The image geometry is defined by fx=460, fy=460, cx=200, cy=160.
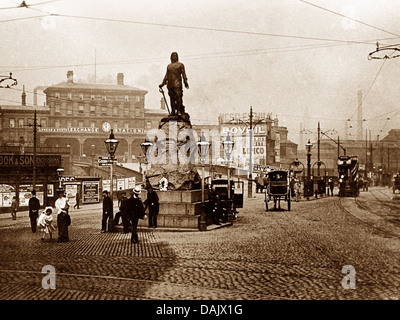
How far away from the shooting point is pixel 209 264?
10.0m

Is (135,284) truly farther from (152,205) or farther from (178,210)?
(178,210)

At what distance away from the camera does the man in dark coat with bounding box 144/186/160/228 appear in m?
16.3

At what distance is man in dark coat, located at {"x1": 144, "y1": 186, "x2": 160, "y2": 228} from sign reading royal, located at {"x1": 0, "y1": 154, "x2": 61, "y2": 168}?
18.4 meters

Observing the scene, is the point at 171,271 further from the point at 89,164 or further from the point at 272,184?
the point at 89,164


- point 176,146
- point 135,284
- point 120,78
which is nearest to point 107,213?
point 176,146

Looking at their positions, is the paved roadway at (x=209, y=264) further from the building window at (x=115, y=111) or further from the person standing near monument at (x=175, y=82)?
the building window at (x=115, y=111)

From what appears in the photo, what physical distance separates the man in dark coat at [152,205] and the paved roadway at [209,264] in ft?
1.95

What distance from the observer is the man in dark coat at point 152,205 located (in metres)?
16.3

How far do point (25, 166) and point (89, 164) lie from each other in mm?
21227

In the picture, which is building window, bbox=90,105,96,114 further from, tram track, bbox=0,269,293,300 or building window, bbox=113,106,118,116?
tram track, bbox=0,269,293,300

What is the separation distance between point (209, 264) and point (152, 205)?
262 inches

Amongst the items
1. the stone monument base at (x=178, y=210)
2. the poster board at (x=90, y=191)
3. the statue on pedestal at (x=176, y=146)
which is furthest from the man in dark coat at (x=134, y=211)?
the poster board at (x=90, y=191)
